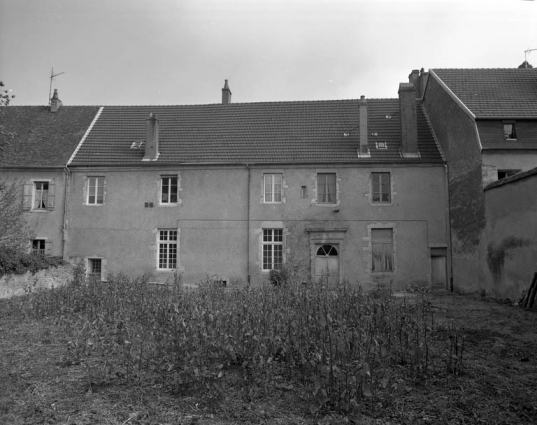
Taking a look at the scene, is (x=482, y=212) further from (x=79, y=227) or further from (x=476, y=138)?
(x=79, y=227)

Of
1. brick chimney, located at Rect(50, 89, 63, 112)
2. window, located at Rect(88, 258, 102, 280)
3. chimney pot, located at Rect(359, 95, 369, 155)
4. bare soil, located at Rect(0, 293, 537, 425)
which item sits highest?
brick chimney, located at Rect(50, 89, 63, 112)

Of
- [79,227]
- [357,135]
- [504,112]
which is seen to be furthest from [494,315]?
[79,227]

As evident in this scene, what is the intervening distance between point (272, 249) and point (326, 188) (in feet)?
11.7

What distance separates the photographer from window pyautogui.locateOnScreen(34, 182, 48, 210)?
20.9 metres

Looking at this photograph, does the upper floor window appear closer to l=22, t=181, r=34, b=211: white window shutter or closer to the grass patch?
l=22, t=181, r=34, b=211: white window shutter

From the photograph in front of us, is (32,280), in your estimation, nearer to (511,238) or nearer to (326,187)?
(326,187)

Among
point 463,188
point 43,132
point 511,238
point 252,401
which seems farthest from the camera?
point 43,132

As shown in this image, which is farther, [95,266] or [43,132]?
[43,132]

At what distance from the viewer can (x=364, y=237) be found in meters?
19.7

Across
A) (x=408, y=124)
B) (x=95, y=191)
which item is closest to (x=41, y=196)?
(x=95, y=191)

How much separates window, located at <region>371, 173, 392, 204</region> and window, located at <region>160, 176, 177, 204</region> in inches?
345

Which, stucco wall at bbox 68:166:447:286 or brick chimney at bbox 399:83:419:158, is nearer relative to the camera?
stucco wall at bbox 68:166:447:286

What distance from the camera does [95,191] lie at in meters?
21.1

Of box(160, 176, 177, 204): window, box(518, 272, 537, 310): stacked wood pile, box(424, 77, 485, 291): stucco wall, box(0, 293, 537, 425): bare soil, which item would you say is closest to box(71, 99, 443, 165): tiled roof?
box(160, 176, 177, 204): window
